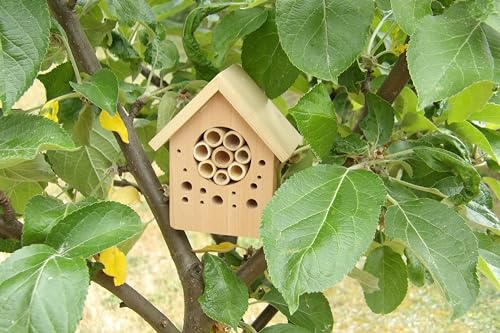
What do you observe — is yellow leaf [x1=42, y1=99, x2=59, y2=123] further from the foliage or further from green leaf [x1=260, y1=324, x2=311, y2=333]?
green leaf [x1=260, y1=324, x2=311, y2=333]

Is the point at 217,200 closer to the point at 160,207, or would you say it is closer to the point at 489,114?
the point at 160,207

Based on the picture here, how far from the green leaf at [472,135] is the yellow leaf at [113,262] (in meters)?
0.26

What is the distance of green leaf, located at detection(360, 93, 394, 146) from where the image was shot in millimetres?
526

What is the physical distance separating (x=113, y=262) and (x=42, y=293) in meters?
0.12

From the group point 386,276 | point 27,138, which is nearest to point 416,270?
point 386,276

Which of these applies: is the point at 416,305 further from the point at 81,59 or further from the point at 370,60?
the point at 81,59

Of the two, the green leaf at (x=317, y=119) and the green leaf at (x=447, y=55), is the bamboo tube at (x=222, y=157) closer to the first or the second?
the green leaf at (x=317, y=119)

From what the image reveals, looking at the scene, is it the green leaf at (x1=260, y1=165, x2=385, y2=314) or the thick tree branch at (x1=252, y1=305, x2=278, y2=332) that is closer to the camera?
the green leaf at (x1=260, y1=165, x2=385, y2=314)

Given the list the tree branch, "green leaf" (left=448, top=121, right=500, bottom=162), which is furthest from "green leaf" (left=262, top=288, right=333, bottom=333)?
"green leaf" (left=448, top=121, right=500, bottom=162)

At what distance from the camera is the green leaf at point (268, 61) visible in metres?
0.55

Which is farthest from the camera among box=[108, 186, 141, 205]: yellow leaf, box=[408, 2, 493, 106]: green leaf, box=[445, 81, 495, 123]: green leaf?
box=[108, 186, 141, 205]: yellow leaf

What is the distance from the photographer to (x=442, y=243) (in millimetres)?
458

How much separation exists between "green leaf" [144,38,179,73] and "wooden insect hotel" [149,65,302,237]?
11cm

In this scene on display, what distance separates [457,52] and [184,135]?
22 cm
